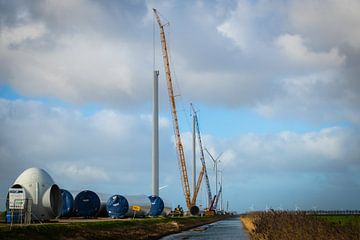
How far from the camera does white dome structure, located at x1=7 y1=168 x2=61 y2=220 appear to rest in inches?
2446

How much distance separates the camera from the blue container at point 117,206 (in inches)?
3777

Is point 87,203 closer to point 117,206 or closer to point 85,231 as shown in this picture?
point 117,206

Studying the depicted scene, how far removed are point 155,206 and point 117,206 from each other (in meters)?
17.2

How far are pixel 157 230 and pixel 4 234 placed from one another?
3868cm

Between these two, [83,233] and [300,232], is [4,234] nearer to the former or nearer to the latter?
[83,233]

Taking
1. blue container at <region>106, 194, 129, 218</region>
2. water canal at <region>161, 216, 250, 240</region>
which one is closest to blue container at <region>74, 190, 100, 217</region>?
blue container at <region>106, 194, 129, 218</region>

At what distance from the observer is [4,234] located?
41719 millimetres

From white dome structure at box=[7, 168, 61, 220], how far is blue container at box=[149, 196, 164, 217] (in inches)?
1839

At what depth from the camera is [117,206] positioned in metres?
95.9

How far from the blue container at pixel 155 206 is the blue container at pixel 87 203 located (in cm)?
1896

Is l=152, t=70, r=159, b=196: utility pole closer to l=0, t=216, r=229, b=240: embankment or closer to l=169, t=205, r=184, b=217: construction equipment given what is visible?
l=169, t=205, r=184, b=217: construction equipment

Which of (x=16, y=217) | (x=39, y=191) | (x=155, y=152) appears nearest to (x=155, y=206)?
(x=155, y=152)

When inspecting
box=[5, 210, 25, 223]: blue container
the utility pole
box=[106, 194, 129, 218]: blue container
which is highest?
the utility pole

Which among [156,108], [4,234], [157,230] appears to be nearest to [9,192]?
[4,234]
